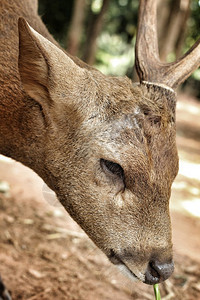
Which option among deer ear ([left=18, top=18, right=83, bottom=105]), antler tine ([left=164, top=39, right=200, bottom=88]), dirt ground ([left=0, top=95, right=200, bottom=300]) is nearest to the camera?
deer ear ([left=18, top=18, right=83, bottom=105])

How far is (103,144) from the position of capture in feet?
11.3

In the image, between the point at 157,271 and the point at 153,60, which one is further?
the point at 153,60

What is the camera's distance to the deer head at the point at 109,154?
336 cm

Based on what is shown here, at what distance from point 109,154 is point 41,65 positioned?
86cm

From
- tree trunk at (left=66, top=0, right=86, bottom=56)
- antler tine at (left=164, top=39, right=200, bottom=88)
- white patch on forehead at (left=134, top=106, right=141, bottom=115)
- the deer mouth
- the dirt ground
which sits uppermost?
antler tine at (left=164, top=39, right=200, bottom=88)

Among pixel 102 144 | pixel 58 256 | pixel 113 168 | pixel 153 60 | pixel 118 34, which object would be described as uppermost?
pixel 153 60

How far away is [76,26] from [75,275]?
886 cm

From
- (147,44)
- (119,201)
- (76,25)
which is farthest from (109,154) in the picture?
(76,25)

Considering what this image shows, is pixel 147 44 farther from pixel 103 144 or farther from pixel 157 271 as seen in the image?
pixel 157 271

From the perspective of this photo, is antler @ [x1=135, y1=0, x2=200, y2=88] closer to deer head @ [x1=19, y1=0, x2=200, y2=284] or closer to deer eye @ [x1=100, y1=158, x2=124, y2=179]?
deer head @ [x1=19, y1=0, x2=200, y2=284]

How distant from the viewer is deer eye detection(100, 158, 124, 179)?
133 inches

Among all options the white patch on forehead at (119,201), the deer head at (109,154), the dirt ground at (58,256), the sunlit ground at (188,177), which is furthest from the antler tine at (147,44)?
the sunlit ground at (188,177)

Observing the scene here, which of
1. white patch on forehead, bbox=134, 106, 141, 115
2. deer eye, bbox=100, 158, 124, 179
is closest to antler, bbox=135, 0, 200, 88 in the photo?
white patch on forehead, bbox=134, 106, 141, 115

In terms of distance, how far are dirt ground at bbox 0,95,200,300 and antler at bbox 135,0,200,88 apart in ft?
5.40
